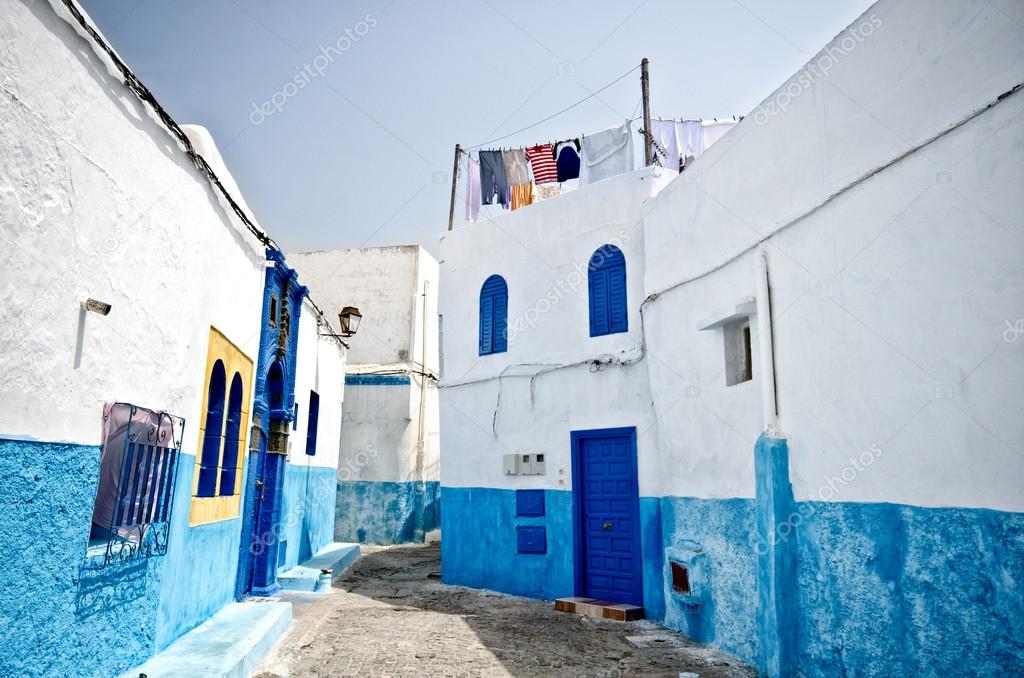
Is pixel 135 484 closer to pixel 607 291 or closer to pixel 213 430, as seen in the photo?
pixel 213 430

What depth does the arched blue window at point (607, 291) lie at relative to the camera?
9.84 metres

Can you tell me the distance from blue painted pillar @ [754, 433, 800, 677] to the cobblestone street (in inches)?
23.2

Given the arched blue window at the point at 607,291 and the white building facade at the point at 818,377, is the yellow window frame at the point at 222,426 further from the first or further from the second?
the arched blue window at the point at 607,291

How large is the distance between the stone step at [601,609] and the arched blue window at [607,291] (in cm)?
350

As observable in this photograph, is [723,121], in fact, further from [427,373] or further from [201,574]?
[427,373]

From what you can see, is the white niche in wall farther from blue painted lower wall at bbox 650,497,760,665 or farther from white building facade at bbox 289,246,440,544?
white building facade at bbox 289,246,440,544

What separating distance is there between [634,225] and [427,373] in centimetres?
1060

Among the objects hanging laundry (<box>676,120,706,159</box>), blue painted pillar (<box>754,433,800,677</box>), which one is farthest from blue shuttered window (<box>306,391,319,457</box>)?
blue painted pillar (<box>754,433,800,677</box>)

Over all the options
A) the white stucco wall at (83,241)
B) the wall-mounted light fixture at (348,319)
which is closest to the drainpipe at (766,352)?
the white stucco wall at (83,241)

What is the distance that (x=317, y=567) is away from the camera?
12.0 meters

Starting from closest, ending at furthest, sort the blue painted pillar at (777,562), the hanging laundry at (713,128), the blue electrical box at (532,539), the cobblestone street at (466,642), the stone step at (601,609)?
1. the blue painted pillar at (777,562)
2. the cobblestone street at (466,642)
3. the stone step at (601,609)
4. the blue electrical box at (532,539)
5. the hanging laundry at (713,128)

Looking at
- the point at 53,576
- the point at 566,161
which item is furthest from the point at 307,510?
the point at 53,576

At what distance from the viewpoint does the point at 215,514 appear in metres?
7.28

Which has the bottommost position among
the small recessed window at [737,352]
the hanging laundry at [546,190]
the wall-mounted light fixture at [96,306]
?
the wall-mounted light fixture at [96,306]
